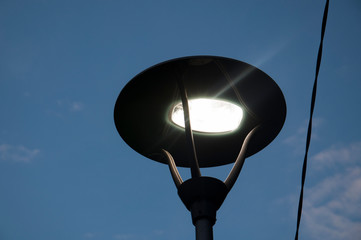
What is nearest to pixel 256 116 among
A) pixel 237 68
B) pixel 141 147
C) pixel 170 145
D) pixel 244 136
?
pixel 244 136

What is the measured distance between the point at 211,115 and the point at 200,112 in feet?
0.38

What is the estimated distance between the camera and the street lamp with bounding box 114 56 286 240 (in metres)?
3.15

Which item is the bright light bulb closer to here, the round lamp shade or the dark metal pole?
the round lamp shade

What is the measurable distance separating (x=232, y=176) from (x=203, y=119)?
0.79 metres

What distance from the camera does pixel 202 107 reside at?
11.2 feet

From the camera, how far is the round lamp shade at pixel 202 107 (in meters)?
3.20

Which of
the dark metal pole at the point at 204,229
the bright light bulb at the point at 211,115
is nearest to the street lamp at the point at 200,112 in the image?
the bright light bulb at the point at 211,115

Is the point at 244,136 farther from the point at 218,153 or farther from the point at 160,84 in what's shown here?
the point at 160,84

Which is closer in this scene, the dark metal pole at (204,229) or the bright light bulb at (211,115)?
the dark metal pole at (204,229)

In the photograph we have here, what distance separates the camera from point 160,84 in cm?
329

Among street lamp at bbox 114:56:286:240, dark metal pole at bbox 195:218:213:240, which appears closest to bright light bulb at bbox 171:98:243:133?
street lamp at bbox 114:56:286:240

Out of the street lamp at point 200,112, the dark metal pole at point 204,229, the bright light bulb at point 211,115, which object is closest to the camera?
the dark metal pole at point 204,229

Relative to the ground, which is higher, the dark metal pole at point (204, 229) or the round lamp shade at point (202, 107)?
the round lamp shade at point (202, 107)

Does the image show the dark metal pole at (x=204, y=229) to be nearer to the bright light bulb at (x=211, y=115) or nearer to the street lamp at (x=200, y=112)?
the street lamp at (x=200, y=112)
